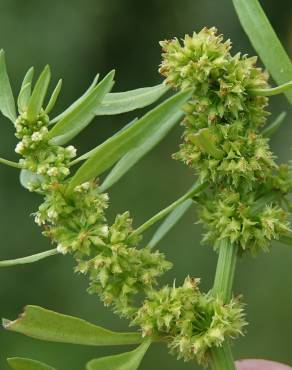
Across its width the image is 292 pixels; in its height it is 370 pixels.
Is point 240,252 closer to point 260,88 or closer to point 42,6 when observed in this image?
point 260,88

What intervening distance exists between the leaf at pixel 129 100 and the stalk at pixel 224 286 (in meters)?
0.25

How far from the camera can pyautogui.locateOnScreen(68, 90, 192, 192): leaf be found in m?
1.06

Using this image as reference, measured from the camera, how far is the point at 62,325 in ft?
3.61

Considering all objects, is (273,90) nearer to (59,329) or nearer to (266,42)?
(266,42)

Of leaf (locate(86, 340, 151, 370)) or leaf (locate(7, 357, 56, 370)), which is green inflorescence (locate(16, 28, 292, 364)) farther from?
leaf (locate(7, 357, 56, 370))

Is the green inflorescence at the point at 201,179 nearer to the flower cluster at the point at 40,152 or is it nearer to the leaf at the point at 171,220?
the flower cluster at the point at 40,152

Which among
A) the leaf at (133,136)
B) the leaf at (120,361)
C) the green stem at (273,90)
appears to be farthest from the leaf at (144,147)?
the leaf at (120,361)

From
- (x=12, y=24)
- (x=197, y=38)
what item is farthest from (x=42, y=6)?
(x=197, y=38)

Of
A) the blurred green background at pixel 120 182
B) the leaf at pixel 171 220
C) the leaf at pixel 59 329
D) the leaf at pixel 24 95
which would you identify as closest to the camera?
the leaf at pixel 59 329

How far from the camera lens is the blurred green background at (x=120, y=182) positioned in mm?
3279

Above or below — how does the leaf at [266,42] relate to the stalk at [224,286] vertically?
above

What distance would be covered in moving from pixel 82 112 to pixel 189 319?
34 cm

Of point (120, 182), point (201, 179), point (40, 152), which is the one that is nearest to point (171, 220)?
point (201, 179)

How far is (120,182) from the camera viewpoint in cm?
363
